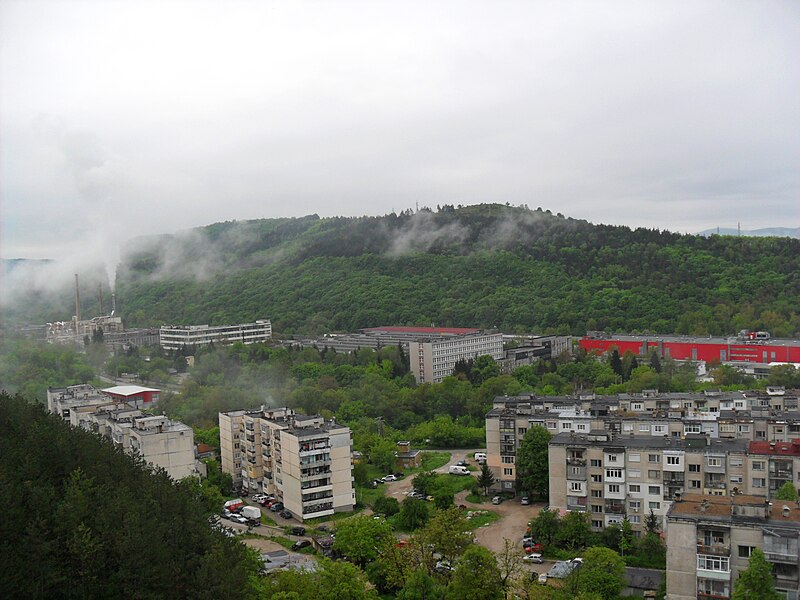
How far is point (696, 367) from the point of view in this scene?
2489 centimetres

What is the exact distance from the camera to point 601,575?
8906 millimetres

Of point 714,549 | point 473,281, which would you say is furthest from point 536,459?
point 473,281

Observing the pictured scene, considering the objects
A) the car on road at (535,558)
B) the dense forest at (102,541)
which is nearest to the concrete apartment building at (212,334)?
the car on road at (535,558)

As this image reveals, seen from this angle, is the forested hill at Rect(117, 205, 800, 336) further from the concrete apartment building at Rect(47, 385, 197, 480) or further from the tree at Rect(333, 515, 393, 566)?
the tree at Rect(333, 515, 393, 566)

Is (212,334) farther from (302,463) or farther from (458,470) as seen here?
(302,463)

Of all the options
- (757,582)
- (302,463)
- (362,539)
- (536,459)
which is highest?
(757,582)

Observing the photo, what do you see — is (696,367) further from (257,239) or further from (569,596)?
(257,239)

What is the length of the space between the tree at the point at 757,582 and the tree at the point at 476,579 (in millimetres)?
2555

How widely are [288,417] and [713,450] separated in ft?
26.2

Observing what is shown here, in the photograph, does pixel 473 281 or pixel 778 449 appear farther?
pixel 473 281

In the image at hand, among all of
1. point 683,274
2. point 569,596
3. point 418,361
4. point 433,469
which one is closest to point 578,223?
point 683,274

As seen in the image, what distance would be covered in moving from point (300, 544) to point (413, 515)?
1941 millimetres

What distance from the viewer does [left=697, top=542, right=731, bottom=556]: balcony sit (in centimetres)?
801

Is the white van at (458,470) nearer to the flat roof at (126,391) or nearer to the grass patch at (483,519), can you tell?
the grass patch at (483,519)
